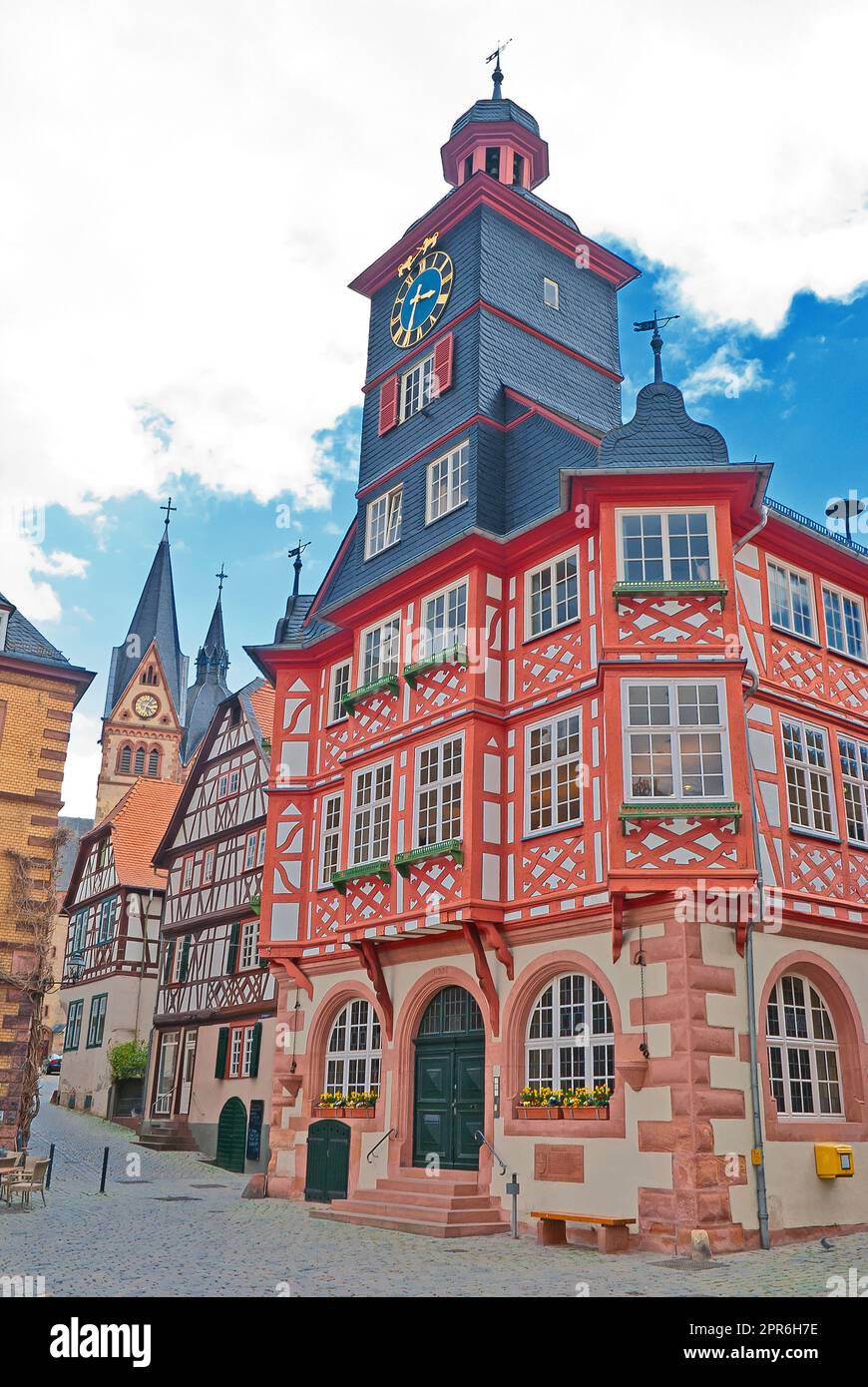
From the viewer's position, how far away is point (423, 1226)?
17.5 meters

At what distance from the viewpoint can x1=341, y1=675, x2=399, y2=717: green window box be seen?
22.3 m

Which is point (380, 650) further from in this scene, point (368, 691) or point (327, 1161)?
point (327, 1161)

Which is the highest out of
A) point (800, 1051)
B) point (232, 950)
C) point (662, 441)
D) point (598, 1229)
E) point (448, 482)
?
point (448, 482)

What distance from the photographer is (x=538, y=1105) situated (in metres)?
17.8

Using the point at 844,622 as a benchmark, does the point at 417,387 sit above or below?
above

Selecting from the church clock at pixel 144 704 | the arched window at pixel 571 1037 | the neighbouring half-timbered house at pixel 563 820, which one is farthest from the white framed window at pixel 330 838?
the church clock at pixel 144 704

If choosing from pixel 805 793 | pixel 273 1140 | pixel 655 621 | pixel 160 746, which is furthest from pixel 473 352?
pixel 160 746

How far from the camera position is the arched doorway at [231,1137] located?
100 ft

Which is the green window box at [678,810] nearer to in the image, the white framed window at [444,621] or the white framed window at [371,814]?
the white framed window at [444,621]

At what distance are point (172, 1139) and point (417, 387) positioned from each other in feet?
70.0

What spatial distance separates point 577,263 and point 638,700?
12.6 metres

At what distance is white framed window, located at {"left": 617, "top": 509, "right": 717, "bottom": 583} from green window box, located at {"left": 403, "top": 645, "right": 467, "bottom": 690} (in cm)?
335

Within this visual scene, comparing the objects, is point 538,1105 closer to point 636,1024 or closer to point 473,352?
point 636,1024

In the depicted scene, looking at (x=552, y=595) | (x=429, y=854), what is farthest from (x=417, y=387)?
(x=429, y=854)
